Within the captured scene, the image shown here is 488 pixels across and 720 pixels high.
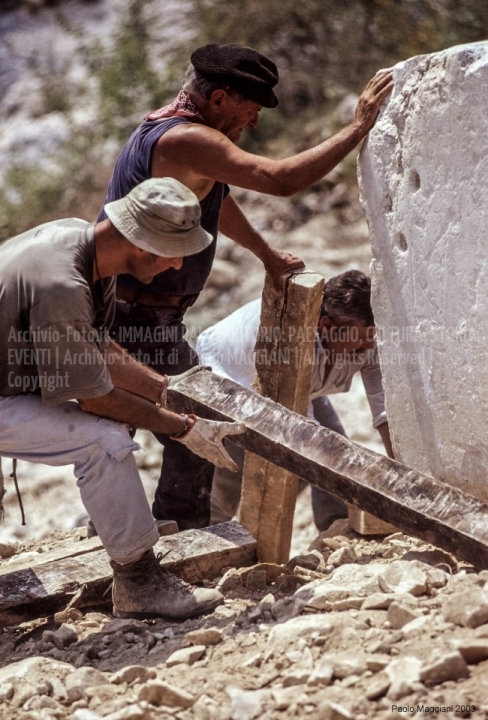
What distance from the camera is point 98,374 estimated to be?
3.13 m

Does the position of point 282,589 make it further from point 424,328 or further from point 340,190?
point 340,190

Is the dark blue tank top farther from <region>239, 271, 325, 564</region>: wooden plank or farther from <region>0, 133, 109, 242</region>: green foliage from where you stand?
<region>0, 133, 109, 242</region>: green foliage

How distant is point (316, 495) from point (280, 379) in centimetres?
135

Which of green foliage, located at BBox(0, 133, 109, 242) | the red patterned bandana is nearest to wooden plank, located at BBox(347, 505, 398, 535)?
the red patterned bandana

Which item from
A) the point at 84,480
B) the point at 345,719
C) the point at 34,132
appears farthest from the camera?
the point at 34,132

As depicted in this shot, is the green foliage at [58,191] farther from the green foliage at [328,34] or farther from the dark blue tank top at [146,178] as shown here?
the dark blue tank top at [146,178]

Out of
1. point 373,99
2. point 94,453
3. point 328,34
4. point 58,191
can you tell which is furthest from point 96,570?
point 328,34

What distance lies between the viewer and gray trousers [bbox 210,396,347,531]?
5156 millimetres

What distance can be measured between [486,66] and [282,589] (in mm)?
1952

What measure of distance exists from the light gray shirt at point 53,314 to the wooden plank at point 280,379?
111 cm

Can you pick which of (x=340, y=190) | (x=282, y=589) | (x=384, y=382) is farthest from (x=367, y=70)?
(x=282, y=589)

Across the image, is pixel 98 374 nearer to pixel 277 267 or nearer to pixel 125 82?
pixel 277 267

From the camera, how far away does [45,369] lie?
3070 mm

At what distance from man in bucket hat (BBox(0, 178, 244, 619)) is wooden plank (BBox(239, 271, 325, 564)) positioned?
2.33 feet
